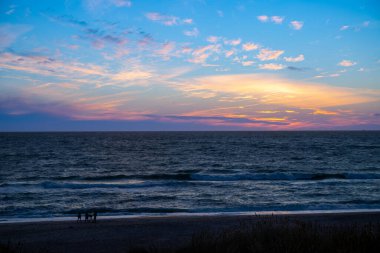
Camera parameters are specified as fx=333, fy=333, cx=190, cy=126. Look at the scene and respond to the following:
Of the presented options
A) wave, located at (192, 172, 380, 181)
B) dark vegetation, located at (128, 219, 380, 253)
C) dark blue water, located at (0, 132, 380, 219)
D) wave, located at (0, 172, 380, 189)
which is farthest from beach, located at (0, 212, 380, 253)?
wave, located at (192, 172, 380, 181)

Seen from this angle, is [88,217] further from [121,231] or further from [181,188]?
[181,188]

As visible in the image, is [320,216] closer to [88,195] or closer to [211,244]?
[211,244]

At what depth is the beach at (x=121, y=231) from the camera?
12.3m

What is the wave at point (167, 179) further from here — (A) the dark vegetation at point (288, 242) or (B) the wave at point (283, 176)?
(A) the dark vegetation at point (288, 242)

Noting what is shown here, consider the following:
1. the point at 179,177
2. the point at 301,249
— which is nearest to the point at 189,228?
the point at 301,249

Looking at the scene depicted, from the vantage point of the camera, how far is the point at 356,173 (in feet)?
123

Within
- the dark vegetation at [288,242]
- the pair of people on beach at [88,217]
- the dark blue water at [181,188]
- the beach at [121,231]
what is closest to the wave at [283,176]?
the dark blue water at [181,188]

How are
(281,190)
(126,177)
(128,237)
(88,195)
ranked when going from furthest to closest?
(126,177)
(281,190)
(88,195)
(128,237)

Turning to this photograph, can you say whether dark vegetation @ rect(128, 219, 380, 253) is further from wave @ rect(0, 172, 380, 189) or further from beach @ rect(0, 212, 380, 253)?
wave @ rect(0, 172, 380, 189)

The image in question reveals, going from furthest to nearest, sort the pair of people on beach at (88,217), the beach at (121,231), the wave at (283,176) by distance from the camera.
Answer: the wave at (283,176) → the pair of people on beach at (88,217) → the beach at (121,231)

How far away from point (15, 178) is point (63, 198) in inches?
549

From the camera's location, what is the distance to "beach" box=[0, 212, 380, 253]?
1228 cm

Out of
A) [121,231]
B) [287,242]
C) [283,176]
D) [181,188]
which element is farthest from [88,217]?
[283,176]

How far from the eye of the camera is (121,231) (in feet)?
48.0
